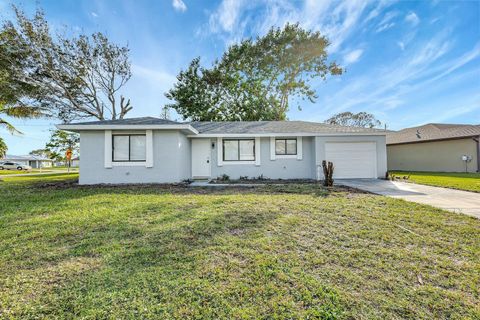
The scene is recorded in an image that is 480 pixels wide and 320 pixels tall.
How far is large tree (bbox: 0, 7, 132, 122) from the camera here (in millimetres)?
15062

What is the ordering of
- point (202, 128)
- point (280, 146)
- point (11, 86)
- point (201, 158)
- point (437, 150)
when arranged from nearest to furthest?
point (280, 146) → point (201, 158) → point (202, 128) → point (11, 86) → point (437, 150)

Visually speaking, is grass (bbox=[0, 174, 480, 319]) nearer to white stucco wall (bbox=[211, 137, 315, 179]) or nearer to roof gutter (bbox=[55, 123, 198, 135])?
roof gutter (bbox=[55, 123, 198, 135])

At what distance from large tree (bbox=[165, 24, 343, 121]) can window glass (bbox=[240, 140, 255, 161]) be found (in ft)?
34.9

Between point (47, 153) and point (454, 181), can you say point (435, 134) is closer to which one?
point (454, 181)

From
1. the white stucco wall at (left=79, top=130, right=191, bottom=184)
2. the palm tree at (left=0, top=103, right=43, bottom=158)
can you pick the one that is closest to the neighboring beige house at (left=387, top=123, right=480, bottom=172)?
the white stucco wall at (left=79, top=130, right=191, bottom=184)

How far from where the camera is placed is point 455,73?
12641mm

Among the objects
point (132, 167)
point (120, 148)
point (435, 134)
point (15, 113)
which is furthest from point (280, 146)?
point (15, 113)

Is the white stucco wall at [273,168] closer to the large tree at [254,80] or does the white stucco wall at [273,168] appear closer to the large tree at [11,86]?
the large tree at [254,80]

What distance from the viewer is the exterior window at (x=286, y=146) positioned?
1151cm

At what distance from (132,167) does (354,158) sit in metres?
11.2

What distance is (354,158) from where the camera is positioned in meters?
11.3

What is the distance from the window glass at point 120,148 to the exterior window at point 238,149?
479 centimetres

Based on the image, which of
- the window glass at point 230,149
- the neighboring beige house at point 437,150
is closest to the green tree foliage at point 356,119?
the neighboring beige house at point 437,150

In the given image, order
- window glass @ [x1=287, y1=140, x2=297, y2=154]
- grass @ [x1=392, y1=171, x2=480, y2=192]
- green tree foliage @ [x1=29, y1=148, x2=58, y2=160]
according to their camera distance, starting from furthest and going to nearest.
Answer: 1. green tree foliage @ [x1=29, y1=148, x2=58, y2=160]
2. window glass @ [x1=287, y1=140, x2=297, y2=154]
3. grass @ [x1=392, y1=171, x2=480, y2=192]
